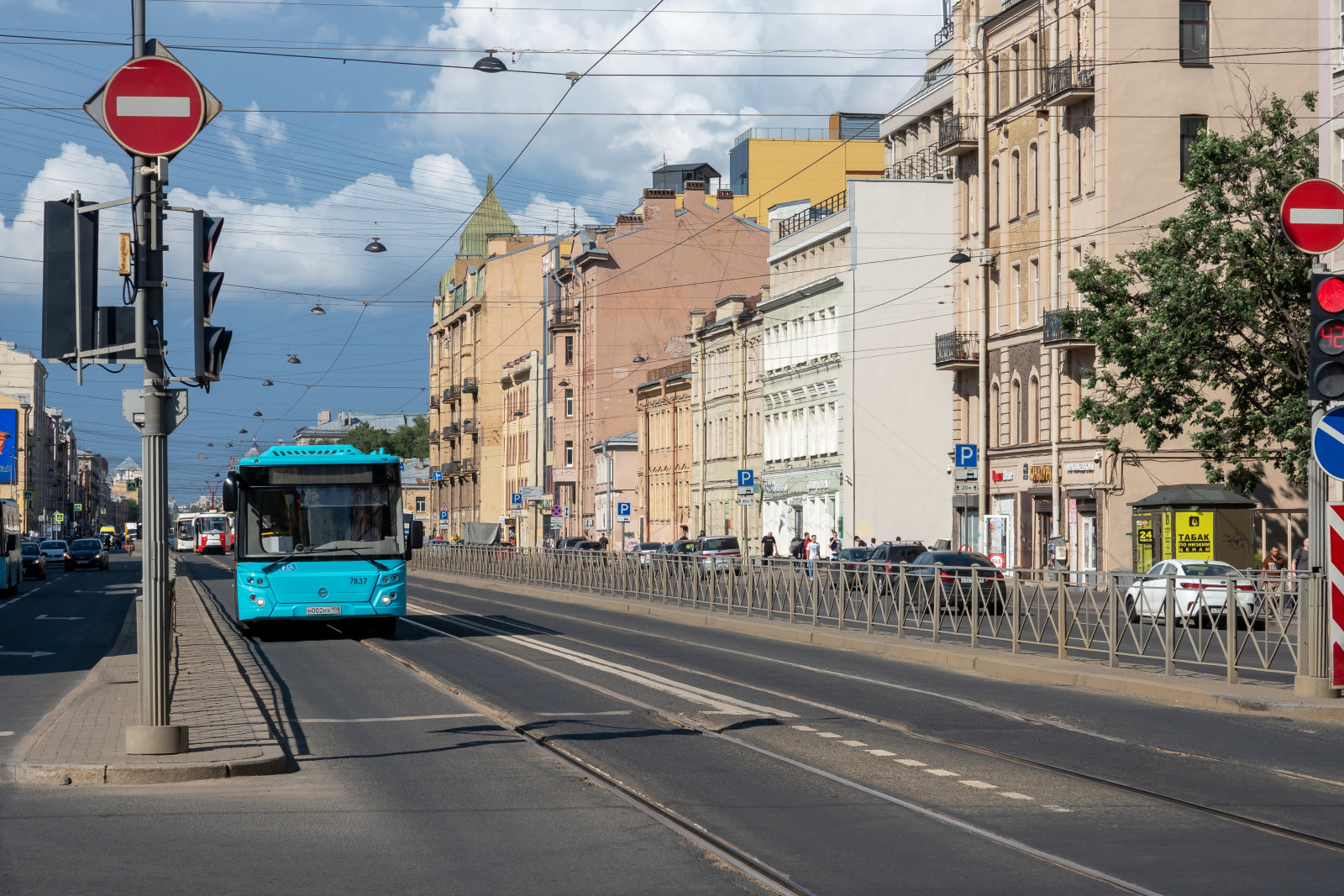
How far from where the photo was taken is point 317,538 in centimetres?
2536

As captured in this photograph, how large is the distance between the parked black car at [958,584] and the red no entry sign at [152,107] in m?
13.9

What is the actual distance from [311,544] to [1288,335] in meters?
19.8

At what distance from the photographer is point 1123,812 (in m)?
9.52

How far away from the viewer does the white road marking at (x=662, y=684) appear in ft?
49.5

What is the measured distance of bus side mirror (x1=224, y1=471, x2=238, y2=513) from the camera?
79.3 ft

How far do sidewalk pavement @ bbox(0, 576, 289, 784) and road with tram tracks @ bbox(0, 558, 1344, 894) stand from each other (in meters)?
0.26

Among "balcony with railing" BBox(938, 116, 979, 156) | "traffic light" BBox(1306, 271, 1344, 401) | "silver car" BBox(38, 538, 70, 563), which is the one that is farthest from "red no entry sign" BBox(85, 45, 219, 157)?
"silver car" BBox(38, 538, 70, 563)

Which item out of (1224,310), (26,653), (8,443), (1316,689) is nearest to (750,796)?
(1316,689)

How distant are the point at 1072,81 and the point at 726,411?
33.5 metres

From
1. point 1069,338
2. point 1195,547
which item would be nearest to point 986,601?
point 1195,547

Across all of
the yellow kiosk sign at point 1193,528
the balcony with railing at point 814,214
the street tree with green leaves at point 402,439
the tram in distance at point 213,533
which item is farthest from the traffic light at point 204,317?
the street tree with green leaves at point 402,439

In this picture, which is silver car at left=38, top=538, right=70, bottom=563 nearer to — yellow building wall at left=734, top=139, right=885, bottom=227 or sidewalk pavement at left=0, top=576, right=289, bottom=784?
yellow building wall at left=734, top=139, right=885, bottom=227

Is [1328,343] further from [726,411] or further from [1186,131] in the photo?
[726,411]

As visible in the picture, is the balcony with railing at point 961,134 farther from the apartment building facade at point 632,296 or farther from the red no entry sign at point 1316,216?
the red no entry sign at point 1316,216
